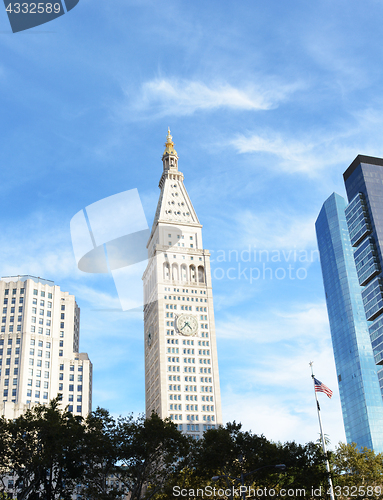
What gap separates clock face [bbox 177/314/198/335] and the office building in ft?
92.4

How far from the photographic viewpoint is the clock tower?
146625mm

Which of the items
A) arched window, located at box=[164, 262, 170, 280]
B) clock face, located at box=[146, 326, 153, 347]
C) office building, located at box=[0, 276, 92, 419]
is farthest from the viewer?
arched window, located at box=[164, 262, 170, 280]

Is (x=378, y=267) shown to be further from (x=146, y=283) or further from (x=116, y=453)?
(x=116, y=453)

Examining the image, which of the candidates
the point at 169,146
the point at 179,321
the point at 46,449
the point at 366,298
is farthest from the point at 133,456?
the point at 169,146

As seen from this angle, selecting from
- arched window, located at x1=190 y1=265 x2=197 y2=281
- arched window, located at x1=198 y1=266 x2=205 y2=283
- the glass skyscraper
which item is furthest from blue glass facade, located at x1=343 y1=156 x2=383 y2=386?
arched window, located at x1=190 y1=265 x2=197 y2=281

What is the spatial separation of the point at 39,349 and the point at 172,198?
65.6 m

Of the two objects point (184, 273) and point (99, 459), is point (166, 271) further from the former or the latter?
point (99, 459)

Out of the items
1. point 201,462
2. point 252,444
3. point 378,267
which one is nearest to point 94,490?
point 201,462

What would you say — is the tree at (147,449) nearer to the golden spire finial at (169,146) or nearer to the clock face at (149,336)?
the clock face at (149,336)

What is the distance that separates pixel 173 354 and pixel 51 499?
3793 inches

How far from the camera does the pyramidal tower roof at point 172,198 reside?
17925cm

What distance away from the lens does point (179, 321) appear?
Answer: 6216 inches

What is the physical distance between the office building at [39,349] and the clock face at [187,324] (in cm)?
2818

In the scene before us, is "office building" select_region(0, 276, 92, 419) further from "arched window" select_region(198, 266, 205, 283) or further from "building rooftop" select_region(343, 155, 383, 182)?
"building rooftop" select_region(343, 155, 383, 182)
